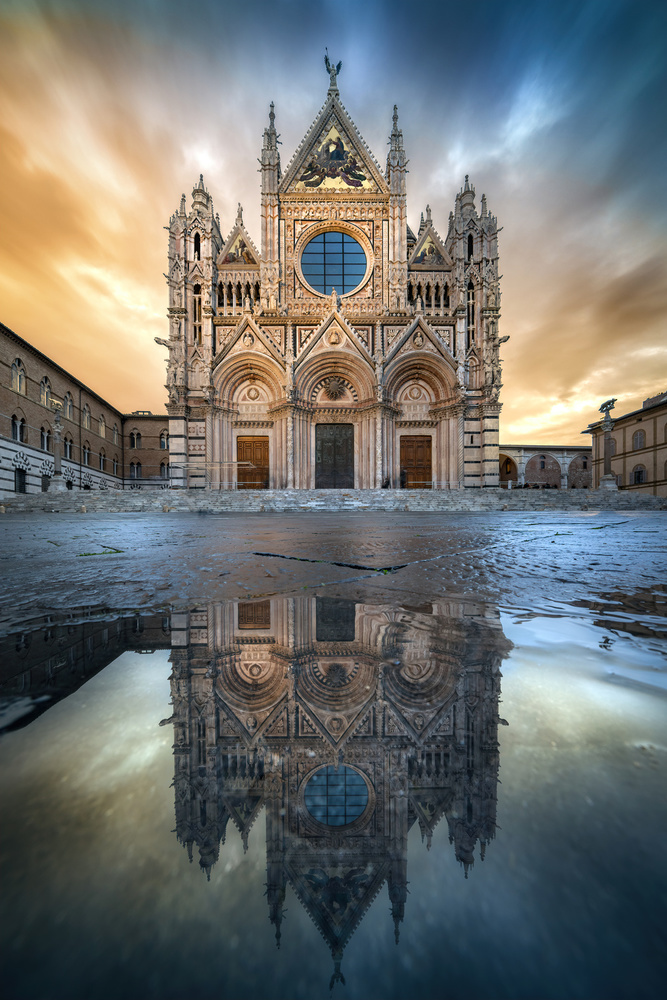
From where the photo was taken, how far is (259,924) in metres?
0.42

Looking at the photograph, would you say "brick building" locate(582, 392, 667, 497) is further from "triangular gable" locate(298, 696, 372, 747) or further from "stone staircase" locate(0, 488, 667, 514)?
"triangular gable" locate(298, 696, 372, 747)

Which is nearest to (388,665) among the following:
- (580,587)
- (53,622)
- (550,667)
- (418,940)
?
(550,667)

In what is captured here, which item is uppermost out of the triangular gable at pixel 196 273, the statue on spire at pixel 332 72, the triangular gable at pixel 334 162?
the statue on spire at pixel 332 72

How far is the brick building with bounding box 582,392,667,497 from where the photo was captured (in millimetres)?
32469

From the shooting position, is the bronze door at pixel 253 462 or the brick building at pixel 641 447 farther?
the brick building at pixel 641 447

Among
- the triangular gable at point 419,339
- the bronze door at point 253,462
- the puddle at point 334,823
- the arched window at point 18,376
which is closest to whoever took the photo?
the puddle at point 334,823

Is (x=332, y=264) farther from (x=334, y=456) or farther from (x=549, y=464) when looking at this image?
(x=549, y=464)

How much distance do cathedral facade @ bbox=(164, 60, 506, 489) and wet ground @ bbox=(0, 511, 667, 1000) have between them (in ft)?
65.1

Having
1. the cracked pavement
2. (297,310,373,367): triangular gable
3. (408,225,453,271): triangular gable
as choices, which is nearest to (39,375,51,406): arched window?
(297,310,373,367): triangular gable

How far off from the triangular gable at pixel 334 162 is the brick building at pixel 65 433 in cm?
1750

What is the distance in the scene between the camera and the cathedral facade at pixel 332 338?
69.0 feet

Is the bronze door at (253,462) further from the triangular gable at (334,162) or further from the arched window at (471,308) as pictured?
the triangular gable at (334,162)

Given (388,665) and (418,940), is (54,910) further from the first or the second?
(388,665)

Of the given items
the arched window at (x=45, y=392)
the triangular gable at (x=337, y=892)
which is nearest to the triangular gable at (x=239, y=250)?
the arched window at (x=45, y=392)
